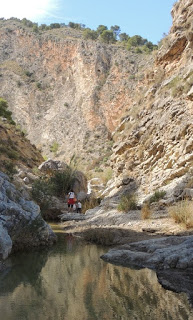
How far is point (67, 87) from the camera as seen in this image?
49.9m

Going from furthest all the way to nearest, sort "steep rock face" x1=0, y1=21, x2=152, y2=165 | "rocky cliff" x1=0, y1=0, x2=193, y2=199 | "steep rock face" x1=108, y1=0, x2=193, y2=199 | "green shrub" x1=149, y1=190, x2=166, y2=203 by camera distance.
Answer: "steep rock face" x1=0, y1=21, x2=152, y2=165 < "rocky cliff" x1=0, y1=0, x2=193, y2=199 < "steep rock face" x1=108, y1=0, x2=193, y2=199 < "green shrub" x1=149, y1=190, x2=166, y2=203

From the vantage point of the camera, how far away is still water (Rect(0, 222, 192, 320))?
4.30m

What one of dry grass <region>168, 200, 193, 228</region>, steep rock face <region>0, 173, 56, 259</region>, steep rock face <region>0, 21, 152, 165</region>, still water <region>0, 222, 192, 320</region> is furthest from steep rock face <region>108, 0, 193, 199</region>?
steep rock face <region>0, 21, 152, 165</region>

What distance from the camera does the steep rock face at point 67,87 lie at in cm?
4278

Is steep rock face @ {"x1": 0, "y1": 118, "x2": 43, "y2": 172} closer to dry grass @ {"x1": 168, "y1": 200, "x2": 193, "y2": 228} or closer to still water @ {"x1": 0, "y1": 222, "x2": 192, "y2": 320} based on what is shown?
dry grass @ {"x1": 168, "y1": 200, "x2": 193, "y2": 228}

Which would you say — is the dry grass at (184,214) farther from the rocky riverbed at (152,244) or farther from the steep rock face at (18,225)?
the steep rock face at (18,225)

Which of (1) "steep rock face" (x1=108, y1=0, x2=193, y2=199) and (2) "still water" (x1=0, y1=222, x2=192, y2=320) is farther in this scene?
(1) "steep rock face" (x1=108, y1=0, x2=193, y2=199)

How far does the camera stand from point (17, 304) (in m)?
4.59

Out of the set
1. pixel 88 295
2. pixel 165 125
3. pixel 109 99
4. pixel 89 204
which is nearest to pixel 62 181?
pixel 89 204

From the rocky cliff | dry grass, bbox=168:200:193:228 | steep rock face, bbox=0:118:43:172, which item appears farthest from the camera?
steep rock face, bbox=0:118:43:172

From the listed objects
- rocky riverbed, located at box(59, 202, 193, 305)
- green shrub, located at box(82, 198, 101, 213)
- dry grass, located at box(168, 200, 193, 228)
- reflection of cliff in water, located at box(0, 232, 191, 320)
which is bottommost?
reflection of cliff in water, located at box(0, 232, 191, 320)

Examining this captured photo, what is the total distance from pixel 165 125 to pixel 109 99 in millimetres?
27496

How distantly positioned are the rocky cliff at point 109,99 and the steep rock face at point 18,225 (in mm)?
5585

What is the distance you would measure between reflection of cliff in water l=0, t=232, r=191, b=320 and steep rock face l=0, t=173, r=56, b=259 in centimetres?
87
